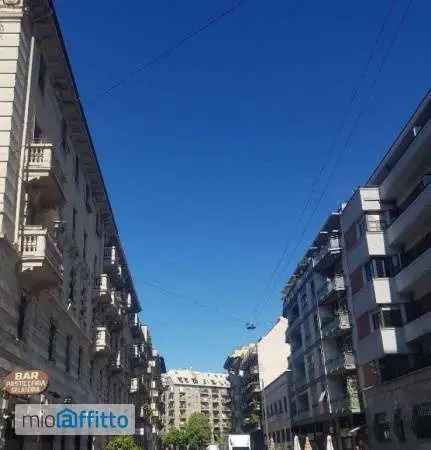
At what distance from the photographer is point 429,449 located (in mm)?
33125

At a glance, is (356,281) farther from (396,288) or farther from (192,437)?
(192,437)

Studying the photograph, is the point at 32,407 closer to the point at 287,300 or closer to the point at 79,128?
the point at 79,128

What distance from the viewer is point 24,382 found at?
55.5ft

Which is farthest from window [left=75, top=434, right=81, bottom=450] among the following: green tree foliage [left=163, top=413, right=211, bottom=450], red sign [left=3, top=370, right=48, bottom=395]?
green tree foliage [left=163, top=413, right=211, bottom=450]

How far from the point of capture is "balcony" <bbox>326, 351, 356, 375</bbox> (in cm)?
4684

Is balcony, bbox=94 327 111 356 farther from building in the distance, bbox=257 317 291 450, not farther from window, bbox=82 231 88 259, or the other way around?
building in the distance, bbox=257 317 291 450

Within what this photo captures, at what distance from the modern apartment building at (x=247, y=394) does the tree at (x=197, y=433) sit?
320 inches

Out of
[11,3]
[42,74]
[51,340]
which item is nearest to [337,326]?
[51,340]

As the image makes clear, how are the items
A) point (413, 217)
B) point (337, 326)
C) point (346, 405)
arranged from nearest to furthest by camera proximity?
point (413, 217) → point (346, 405) → point (337, 326)

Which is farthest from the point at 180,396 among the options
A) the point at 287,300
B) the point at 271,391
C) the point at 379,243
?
the point at 379,243

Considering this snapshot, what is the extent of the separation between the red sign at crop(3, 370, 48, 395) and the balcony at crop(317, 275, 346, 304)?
113 feet

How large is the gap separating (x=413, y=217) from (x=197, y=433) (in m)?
101

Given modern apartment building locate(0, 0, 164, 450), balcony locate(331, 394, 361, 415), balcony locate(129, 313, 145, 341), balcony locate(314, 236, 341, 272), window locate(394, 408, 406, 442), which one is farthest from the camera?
balcony locate(129, 313, 145, 341)

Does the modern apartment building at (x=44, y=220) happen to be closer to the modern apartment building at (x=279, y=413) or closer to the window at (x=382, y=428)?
the window at (x=382, y=428)
